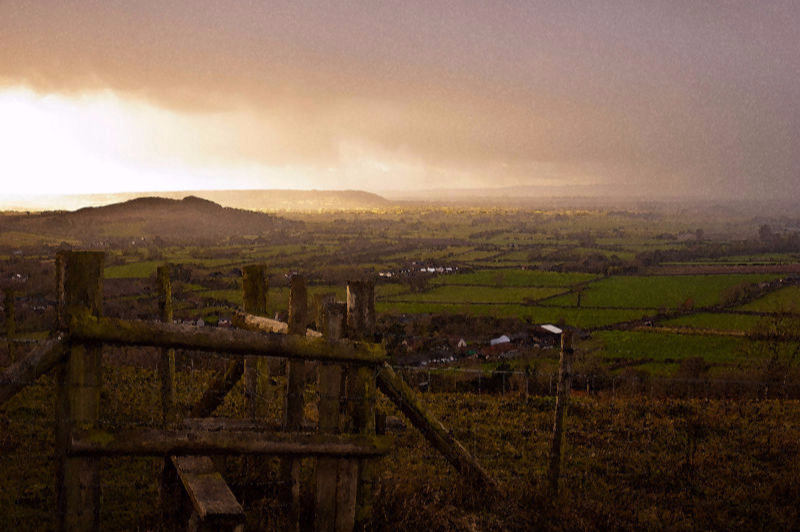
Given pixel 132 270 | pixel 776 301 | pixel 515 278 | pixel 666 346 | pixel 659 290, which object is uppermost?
pixel 132 270

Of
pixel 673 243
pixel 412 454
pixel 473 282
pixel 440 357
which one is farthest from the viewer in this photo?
pixel 673 243

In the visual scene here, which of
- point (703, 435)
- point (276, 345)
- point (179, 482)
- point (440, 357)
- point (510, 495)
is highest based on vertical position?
point (276, 345)

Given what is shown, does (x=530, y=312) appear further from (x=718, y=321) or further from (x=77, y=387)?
(x=77, y=387)

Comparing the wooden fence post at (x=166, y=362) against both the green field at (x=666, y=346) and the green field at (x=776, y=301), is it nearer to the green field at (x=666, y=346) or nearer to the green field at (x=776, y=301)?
the green field at (x=666, y=346)

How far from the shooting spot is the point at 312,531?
5934mm

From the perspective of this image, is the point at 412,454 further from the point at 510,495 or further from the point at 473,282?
the point at 473,282

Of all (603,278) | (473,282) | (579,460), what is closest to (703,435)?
(579,460)

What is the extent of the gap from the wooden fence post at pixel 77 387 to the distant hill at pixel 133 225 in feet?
447

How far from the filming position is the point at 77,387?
4645mm

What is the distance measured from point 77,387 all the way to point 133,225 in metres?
182

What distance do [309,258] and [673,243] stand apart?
92.6 m

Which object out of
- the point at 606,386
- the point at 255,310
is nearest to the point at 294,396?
the point at 255,310

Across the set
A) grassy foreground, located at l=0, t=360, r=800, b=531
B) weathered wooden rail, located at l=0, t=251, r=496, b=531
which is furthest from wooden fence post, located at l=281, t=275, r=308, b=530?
grassy foreground, located at l=0, t=360, r=800, b=531

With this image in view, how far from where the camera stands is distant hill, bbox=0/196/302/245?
138 m
